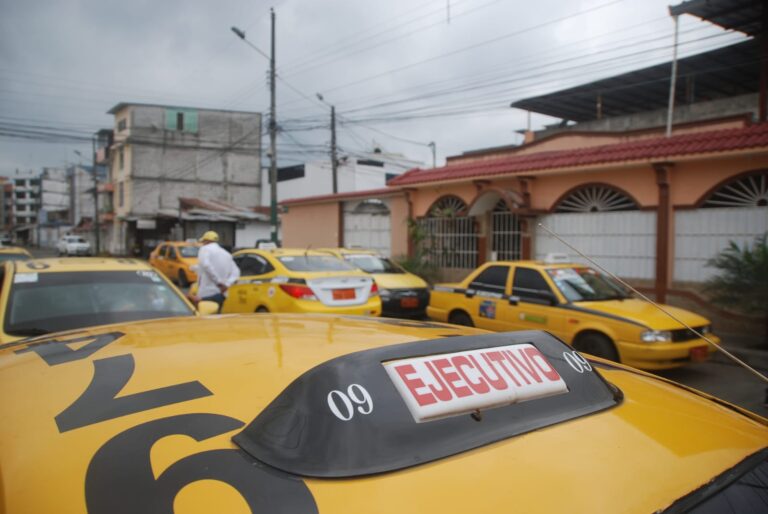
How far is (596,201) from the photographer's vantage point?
38.1 feet

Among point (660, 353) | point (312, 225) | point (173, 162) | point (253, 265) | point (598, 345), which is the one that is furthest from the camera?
point (173, 162)

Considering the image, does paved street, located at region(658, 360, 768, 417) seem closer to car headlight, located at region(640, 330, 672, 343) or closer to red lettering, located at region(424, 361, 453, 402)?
car headlight, located at region(640, 330, 672, 343)

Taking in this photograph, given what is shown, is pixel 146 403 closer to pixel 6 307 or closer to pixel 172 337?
pixel 172 337

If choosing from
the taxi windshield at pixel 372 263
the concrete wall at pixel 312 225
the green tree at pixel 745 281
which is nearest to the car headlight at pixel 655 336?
the green tree at pixel 745 281

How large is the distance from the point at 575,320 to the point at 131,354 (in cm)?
580

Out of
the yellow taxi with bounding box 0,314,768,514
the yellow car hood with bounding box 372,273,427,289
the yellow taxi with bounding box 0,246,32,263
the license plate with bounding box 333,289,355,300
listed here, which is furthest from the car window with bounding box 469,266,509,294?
the yellow taxi with bounding box 0,246,32,263

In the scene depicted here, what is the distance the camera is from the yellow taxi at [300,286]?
7328mm

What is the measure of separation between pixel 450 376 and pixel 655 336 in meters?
5.51

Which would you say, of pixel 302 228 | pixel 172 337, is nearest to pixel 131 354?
pixel 172 337

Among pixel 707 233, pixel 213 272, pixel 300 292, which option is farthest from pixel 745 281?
pixel 213 272

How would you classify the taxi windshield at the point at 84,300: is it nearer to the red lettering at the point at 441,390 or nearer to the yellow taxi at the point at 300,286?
the yellow taxi at the point at 300,286

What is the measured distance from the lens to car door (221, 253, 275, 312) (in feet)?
25.6

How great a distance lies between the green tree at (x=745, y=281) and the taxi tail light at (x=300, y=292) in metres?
6.72

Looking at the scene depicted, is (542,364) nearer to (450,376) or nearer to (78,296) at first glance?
(450,376)
